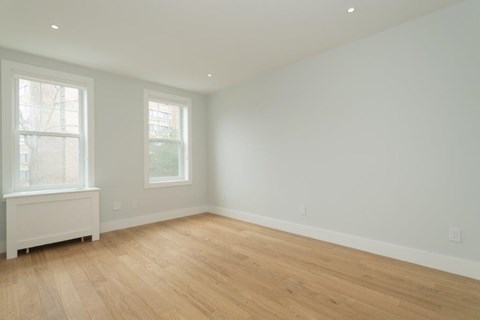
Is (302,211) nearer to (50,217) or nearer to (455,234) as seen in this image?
(455,234)

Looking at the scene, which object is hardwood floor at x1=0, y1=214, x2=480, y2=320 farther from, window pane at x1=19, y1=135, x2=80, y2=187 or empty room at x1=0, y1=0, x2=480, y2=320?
window pane at x1=19, y1=135, x2=80, y2=187

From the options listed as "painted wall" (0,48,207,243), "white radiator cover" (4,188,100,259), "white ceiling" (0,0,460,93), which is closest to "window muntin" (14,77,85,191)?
"painted wall" (0,48,207,243)

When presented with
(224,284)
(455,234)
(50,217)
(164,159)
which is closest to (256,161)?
(164,159)

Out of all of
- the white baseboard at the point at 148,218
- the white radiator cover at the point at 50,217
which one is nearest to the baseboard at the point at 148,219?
the white baseboard at the point at 148,218

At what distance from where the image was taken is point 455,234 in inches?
88.4

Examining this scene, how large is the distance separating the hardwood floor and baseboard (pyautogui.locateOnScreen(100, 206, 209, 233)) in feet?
1.97

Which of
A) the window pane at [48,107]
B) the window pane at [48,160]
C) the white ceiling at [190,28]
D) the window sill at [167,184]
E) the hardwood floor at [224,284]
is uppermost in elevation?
the white ceiling at [190,28]

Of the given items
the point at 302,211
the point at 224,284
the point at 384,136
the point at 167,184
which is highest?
the point at 384,136

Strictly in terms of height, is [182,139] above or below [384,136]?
above

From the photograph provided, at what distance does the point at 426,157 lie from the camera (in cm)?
239

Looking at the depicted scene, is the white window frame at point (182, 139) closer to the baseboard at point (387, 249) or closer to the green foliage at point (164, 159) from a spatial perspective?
the green foliage at point (164, 159)

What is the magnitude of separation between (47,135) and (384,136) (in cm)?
442

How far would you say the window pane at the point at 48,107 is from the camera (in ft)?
10.1

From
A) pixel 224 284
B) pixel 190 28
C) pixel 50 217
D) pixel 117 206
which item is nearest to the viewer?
pixel 224 284
